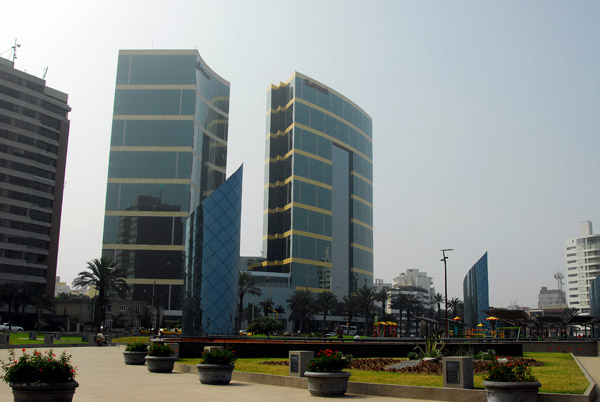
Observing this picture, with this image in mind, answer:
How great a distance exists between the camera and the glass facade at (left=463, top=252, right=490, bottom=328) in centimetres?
10722

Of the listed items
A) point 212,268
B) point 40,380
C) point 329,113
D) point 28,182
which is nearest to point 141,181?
point 28,182

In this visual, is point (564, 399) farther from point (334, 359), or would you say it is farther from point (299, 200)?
point (299, 200)

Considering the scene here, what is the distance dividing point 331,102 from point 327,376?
161 metres

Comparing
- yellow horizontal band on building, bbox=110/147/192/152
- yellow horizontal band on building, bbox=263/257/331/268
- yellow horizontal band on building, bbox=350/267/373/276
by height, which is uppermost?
yellow horizontal band on building, bbox=110/147/192/152

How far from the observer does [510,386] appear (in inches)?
503

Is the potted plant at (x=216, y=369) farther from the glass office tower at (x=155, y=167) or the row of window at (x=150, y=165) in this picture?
the row of window at (x=150, y=165)

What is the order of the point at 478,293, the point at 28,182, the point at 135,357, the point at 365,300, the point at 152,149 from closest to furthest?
the point at 135,357
the point at 478,293
the point at 28,182
the point at 365,300
the point at 152,149

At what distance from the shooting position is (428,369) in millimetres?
22766

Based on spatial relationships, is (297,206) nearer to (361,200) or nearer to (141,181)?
(361,200)

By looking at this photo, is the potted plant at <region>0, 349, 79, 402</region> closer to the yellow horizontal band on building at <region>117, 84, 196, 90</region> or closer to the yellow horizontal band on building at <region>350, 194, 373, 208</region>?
the yellow horizontal band on building at <region>117, 84, 196, 90</region>

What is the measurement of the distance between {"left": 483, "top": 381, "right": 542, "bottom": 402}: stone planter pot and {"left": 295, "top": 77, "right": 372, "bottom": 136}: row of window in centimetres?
15446

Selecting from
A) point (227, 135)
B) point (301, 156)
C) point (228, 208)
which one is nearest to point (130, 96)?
point (227, 135)

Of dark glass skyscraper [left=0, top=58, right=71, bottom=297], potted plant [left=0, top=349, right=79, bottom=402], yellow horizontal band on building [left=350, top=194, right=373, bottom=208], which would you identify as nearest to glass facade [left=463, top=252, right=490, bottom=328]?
yellow horizontal band on building [left=350, top=194, right=373, bottom=208]

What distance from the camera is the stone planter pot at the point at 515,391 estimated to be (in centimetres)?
1277
